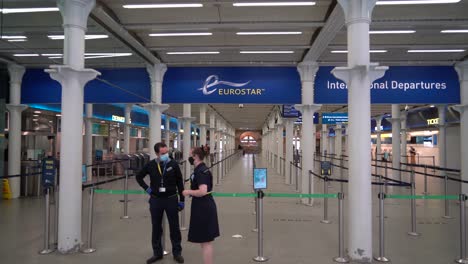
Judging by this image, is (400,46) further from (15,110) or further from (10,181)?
(10,181)

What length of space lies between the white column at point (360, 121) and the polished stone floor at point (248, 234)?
54 centimetres

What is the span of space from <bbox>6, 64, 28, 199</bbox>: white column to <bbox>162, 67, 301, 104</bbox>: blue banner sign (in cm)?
442

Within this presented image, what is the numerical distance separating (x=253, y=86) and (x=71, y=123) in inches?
214

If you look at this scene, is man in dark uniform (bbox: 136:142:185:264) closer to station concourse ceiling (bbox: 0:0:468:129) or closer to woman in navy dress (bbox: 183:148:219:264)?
woman in navy dress (bbox: 183:148:219:264)

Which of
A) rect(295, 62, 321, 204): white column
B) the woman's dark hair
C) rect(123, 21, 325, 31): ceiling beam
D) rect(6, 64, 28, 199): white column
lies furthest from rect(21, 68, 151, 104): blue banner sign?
the woman's dark hair

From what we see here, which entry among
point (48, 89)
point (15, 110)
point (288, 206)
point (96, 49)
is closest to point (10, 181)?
point (15, 110)

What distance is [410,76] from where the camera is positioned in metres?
9.23

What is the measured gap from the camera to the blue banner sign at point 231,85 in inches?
374

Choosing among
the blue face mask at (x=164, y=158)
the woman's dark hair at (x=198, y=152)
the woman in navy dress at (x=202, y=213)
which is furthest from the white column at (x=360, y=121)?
the blue face mask at (x=164, y=158)

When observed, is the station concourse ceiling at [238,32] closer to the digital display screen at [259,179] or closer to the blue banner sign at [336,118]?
the digital display screen at [259,179]

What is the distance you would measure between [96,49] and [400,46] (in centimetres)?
756

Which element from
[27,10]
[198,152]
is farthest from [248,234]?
[27,10]

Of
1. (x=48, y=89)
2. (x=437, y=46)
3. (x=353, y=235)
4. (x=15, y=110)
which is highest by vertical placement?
(x=437, y=46)

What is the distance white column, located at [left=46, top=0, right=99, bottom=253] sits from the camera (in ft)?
17.0
